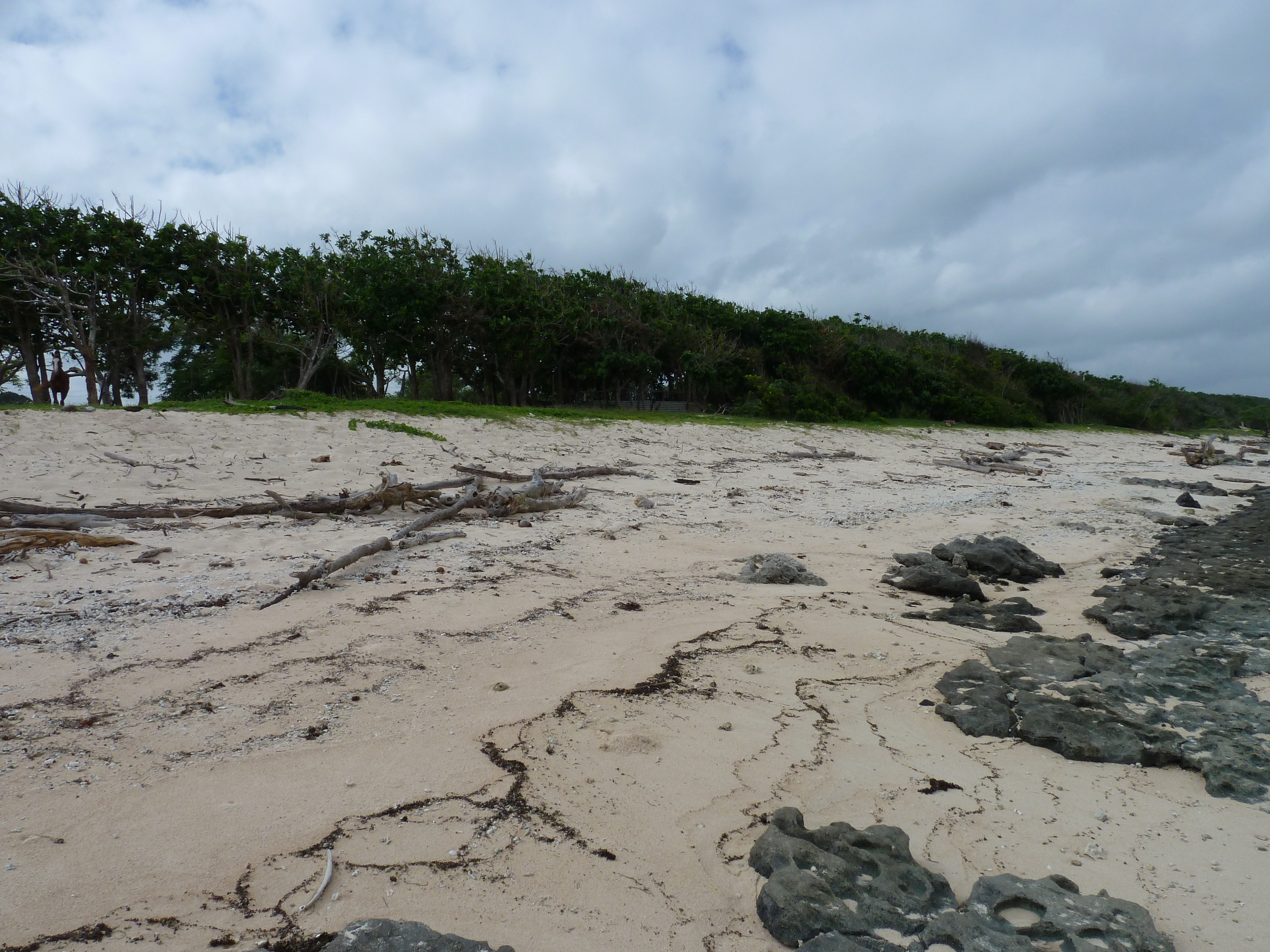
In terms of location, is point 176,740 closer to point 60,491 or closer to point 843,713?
point 843,713

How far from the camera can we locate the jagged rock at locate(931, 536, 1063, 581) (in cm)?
584

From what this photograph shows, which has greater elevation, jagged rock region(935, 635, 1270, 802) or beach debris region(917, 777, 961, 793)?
jagged rock region(935, 635, 1270, 802)

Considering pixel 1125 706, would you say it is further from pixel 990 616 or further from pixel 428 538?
pixel 428 538

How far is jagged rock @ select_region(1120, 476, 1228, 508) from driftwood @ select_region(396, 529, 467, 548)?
1168cm

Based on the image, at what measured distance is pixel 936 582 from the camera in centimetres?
533

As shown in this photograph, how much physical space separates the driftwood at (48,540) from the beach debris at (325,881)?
4387 millimetres

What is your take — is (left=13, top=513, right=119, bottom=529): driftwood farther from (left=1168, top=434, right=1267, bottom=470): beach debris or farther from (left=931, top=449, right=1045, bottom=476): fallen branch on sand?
(left=1168, top=434, right=1267, bottom=470): beach debris

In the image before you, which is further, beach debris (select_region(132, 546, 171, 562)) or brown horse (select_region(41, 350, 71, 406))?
brown horse (select_region(41, 350, 71, 406))

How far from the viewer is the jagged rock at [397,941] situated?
1.79 metres

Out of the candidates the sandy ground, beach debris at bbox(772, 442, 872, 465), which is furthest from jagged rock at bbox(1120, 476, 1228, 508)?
the sandy ground

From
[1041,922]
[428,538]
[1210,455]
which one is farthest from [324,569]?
[1210,455]

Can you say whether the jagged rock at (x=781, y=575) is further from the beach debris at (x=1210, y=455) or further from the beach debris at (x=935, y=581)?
the beach debris at (x=1210, y=455)

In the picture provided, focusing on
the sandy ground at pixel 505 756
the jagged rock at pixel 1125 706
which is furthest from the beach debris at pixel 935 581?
the jagged rock at pixel 1125 706

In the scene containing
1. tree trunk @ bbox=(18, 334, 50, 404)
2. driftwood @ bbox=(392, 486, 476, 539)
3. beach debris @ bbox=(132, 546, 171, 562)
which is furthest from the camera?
tree trunk @ bbox=(18, 334, 50, 404)
